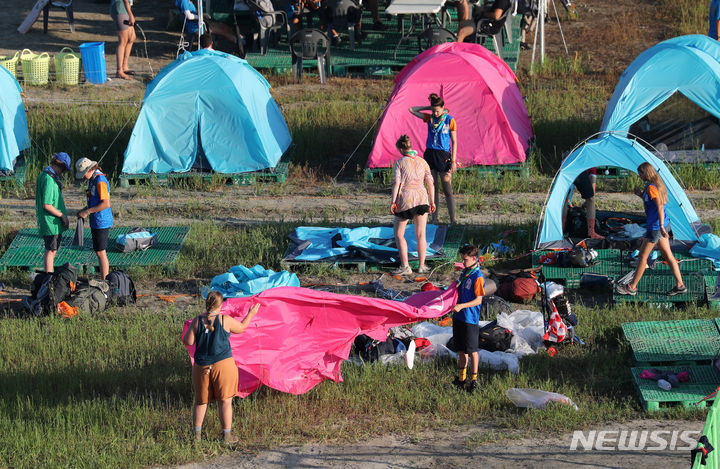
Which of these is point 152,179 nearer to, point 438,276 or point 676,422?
point 438,276

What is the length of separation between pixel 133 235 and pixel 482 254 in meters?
4.26

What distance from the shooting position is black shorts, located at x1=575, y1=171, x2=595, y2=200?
12.4m

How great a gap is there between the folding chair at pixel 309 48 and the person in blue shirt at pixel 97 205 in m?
8.32

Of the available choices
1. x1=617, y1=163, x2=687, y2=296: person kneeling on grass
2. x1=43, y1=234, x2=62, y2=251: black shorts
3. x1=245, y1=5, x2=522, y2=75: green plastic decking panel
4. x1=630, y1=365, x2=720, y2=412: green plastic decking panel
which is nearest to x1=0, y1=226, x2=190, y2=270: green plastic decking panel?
x1=43, y1=234, x2=62, y2=251: black shorts

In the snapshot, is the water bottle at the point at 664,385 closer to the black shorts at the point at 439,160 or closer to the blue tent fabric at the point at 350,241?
the blue tent fabric at the point at 350,241

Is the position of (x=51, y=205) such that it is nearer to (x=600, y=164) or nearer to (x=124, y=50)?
(x=600, y=164)

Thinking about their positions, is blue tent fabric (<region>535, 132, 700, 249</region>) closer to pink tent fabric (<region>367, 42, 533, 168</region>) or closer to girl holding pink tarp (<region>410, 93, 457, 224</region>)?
girl holding pink tarp (<region>410, 93, 457, 224</region>)

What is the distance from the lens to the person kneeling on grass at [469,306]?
8844 mm

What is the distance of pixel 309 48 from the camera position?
19.4 m

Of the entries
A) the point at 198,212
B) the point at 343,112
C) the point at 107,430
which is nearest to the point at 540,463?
the point at 107,430

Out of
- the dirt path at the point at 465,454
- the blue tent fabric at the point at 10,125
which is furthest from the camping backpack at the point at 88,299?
the blue tent fabric at the point at 10,125

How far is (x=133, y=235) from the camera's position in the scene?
12812 millimetres

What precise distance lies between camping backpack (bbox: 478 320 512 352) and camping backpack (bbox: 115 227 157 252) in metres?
4.81

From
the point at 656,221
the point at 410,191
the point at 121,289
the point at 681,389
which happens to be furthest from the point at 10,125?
the point at 681,389
